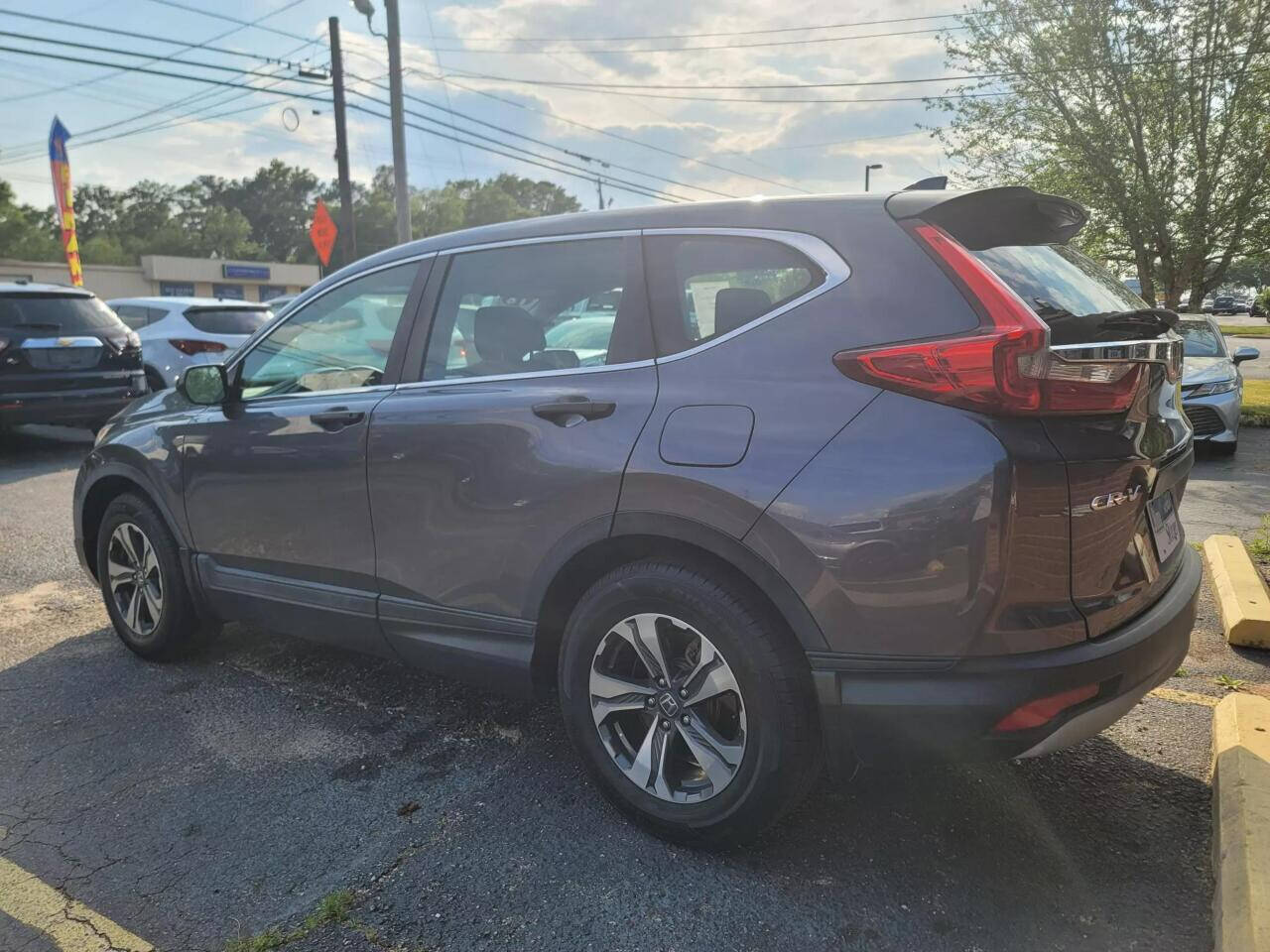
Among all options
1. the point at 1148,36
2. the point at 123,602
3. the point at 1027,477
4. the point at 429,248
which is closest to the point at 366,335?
the point at 429,248

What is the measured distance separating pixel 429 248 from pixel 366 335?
455mm

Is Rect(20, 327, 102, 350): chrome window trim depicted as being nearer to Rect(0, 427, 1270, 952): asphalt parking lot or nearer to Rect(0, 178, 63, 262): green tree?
Rect(0, 427, 1270, 952): asphalt parking lot

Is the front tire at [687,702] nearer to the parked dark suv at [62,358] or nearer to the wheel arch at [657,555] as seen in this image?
the wheel arch at [657,555]

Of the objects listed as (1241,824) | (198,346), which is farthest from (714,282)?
(198,346)

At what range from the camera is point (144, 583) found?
156 inches

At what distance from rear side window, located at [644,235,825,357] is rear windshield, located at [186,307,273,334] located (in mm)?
9590

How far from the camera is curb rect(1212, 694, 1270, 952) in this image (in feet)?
6.49

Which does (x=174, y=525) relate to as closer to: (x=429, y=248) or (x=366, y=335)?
(x=366, y=335)

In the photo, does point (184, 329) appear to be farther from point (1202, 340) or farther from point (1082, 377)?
point (1202, 340)

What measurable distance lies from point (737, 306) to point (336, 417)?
1573 mm

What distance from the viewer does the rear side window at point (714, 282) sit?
2.36 metres

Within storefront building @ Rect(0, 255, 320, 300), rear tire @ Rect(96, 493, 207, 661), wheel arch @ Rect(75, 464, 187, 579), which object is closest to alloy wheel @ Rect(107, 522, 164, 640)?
rear tire @ Rect(96, 493, 207, 661)

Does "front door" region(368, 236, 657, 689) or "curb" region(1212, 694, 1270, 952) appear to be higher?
"front door" region(368, 236, 657, 689)

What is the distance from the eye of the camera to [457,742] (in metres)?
3.18
